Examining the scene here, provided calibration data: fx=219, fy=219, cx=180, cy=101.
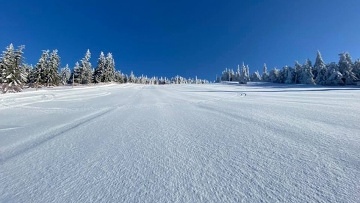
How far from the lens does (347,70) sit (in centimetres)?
4800

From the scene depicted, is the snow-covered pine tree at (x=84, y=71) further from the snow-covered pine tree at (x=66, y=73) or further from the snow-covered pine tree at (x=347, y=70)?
the snow-covered pine tree at (x=347, y=70)

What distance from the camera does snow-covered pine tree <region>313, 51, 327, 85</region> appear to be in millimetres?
51812

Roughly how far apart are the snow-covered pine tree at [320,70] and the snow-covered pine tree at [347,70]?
3.48m

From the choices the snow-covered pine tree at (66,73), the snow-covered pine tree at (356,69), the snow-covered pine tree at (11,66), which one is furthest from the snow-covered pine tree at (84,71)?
the snow-covered pine tree at (356,69)

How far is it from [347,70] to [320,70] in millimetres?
7213

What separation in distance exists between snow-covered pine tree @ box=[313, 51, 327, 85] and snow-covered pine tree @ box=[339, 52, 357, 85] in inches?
137

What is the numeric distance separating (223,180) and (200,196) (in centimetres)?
31

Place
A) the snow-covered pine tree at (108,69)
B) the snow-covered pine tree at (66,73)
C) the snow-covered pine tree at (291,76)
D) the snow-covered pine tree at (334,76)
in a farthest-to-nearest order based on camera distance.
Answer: the snow-covered pine tree at (66,73) < the snow-covered pine tree at (108,69) < the snow-covered pine tree at (291,76) < the snow-covered pine tree at (334,76)

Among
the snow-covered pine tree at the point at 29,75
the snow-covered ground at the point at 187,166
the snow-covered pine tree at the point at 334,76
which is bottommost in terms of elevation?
the snow-covered ground at the point at 187,166

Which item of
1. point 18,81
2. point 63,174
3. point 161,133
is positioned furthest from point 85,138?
point 18,81

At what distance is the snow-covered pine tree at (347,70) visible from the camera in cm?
4784

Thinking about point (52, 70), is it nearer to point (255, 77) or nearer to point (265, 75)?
point (265, 75)

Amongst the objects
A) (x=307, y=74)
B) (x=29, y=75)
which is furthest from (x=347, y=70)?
(x=29, y=75)

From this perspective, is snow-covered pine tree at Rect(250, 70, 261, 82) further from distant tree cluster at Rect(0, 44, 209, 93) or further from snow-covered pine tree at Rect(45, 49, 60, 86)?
snow-covered pine tree at Rect(45, 49, 60, 86)
